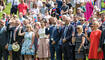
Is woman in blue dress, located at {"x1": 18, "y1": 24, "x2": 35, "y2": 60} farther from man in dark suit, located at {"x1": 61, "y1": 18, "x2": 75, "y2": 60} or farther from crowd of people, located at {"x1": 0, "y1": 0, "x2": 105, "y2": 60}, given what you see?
man in dark suit, located at {"x1": 61, "y1": 18, "x2": 75, "y2": 60}

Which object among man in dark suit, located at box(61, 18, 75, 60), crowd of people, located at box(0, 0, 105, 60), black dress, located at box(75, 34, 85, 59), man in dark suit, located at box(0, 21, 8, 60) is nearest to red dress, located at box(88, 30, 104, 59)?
crowd of people, located at box(0, 0, 105, 60)

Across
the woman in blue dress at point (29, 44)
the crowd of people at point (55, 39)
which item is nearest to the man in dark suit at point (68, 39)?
the crowd of people at point (55, 39)

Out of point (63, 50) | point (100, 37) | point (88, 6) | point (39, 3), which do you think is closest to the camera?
point (100, 37)

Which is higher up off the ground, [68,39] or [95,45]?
[68,39]

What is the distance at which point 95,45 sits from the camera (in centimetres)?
1235

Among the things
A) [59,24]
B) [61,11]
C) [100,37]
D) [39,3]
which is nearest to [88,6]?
[61,11]

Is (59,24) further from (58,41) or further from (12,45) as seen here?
(12,45)

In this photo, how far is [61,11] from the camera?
63.6 feet

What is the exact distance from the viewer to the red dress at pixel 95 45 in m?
12.3

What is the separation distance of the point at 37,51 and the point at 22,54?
0.67 m

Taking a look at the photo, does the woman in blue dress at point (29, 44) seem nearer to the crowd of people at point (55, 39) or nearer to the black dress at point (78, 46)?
the crowd of people at point (55, 39)

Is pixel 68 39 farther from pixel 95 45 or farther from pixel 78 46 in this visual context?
pixel 95 45

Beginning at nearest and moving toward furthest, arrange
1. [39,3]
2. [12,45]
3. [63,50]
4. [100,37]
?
1. [100,37]
2. [63,50]
3. [12,45]
4. [39,3]

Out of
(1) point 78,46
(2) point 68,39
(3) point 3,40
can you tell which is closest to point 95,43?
(1) point 78,46
